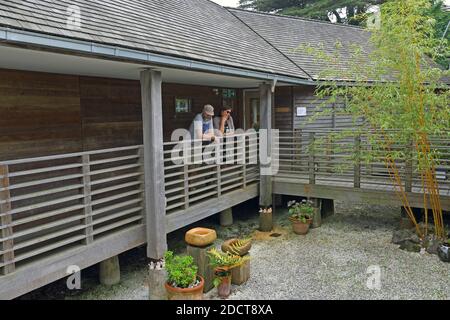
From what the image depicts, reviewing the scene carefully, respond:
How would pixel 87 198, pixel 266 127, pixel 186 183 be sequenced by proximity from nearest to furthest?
1. pixel 87 198
2. pixel 186 183
3. pixel 266 127

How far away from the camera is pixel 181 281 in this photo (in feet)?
14.0

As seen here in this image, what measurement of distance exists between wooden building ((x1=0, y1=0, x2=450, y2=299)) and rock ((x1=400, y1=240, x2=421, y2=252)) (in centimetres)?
81

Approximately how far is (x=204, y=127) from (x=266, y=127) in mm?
1726

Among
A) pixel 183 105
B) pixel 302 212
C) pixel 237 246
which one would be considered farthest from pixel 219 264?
pixel 183 105

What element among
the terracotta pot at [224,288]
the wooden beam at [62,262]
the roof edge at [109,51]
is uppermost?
the roof edge at [109,51]

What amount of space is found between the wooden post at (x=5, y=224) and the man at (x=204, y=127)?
10.0ft

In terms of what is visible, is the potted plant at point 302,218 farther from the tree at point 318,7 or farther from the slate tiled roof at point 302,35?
the tree at point 318,7

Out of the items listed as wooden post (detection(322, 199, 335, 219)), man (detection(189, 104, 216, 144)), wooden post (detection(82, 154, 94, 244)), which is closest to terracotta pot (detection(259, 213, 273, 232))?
wooden post (detection(322, 199, 335, 219))

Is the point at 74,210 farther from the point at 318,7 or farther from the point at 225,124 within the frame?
the point at 318,7

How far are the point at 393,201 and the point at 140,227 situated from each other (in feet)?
14.6

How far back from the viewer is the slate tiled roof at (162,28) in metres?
3.77

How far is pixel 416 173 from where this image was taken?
668cm

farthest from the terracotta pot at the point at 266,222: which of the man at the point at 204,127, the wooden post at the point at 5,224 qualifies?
the wooden post at the point at 5,224
